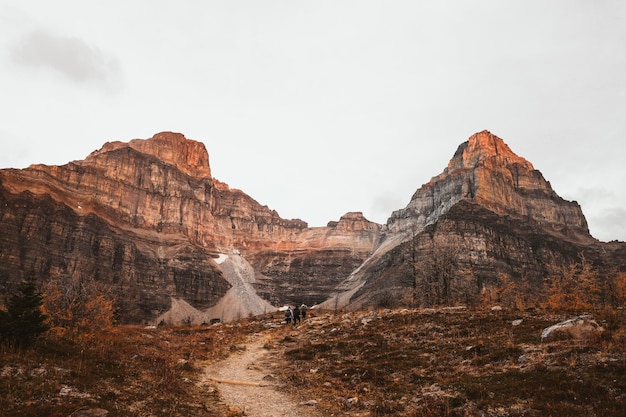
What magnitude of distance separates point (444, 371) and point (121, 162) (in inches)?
7997

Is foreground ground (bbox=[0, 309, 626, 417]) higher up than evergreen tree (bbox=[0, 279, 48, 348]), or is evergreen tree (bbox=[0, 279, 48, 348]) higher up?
evergreen tree (bbox=[0, 279, 48, 348])

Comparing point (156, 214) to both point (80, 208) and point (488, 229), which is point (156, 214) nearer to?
point (80, 208)

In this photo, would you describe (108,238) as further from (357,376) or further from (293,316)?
(357,376)

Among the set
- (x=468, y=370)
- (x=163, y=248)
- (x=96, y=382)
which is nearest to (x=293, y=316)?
(x=468, y=370)

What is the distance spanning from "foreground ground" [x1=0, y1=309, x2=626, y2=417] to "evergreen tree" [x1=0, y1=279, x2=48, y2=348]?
698 millimetres

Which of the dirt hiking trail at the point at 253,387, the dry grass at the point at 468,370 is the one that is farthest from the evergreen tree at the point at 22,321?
the dry grass at the point at 468,370

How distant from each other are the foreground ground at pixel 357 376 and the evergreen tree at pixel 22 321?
2.29 ft

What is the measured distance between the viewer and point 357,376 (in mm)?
20047

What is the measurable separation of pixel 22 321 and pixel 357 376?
14.7 meters

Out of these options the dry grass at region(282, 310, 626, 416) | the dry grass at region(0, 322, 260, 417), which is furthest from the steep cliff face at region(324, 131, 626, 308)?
the dry grass at region(0, 322, 260, 417)

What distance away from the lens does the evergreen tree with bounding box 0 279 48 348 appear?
1644cm

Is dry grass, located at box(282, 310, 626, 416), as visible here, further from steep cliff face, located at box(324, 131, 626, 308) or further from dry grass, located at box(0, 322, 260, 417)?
steep cliff face, located at box(324, 131, 626, 308)

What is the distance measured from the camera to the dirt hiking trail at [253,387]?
15.9 metres

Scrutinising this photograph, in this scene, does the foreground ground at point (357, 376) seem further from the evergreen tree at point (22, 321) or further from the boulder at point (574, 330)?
the evergreen tree at point (22, 321)
